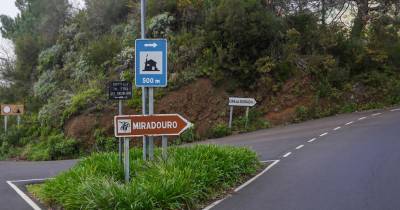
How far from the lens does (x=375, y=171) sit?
1225 cm

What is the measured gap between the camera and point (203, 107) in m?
26.1

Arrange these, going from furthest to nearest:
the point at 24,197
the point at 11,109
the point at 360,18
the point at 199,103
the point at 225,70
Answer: the point at 360,18, the point at 11,109, the point at 225,70, the point at 199,103, the point at 24,197

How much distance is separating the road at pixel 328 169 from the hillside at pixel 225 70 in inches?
180

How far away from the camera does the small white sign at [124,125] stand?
10.1m

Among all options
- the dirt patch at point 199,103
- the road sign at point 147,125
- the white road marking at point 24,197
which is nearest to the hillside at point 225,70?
the dirt patch at point 199,103

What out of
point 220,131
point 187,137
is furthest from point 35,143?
point 220,131

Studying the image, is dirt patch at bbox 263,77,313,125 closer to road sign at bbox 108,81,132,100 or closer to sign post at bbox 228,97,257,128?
sign post at bbox 228,97,257,128

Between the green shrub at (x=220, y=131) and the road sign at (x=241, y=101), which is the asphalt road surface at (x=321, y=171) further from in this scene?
the road sign at (x=241, y=101)

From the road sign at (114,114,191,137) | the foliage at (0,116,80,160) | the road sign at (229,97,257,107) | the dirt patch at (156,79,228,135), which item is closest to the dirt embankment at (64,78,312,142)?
the dirt patch at (156,79,228,135)

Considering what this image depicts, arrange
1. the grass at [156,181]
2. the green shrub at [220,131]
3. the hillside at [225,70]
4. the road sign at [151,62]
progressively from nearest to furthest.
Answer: the grass at [156,181]
the road sign at [151,62]
the green shrub at [220,131]
the hillside at [225,70]

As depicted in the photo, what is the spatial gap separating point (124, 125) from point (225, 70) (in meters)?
17.7

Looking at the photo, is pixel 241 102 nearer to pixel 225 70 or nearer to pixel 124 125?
pixel 225 70

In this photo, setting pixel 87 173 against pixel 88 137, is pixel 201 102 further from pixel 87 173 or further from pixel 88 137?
pixel 87 173

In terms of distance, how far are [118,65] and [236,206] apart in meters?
21.2
